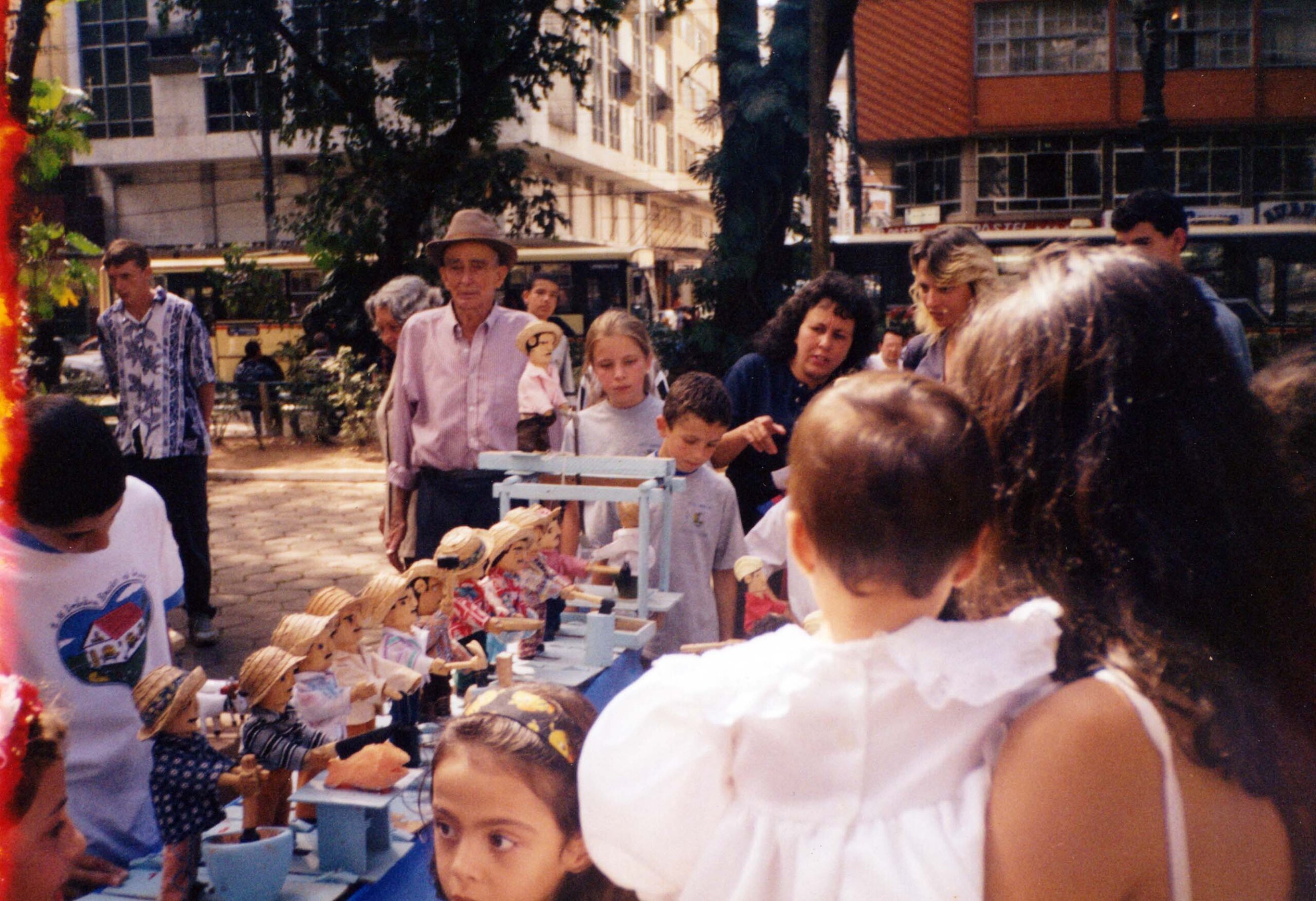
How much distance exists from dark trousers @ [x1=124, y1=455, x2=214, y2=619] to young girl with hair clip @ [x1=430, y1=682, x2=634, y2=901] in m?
3.92

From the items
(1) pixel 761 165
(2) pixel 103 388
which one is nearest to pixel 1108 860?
(1) pixel 761 165

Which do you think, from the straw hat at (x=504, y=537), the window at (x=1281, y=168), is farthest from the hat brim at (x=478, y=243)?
the window at (x=1281, y=168)

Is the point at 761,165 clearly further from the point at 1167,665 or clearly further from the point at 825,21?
the point at 1167,665

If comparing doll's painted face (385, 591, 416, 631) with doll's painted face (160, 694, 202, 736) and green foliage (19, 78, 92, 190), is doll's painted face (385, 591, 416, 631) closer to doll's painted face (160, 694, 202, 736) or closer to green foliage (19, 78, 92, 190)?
doll's painted face (160, 694, 202, 736)

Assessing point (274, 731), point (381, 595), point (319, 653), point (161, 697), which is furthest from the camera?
point (381, 595)

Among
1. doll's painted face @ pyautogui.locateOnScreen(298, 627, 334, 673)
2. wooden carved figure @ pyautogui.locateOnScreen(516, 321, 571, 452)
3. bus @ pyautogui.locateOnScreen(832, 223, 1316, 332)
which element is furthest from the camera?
bus @ pyautogui.locateOnScreen(832, 223, 1316, 332)

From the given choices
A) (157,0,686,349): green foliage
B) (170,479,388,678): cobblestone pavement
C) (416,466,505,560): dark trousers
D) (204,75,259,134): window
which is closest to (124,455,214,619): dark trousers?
(170,479,388,678): cobblestone pavement

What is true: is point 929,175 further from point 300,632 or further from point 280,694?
point 280,694

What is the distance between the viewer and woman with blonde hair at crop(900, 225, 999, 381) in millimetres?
3609

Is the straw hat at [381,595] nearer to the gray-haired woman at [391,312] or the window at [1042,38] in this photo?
the gray-haired woman at [391,312]

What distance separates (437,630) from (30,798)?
3.20 ft

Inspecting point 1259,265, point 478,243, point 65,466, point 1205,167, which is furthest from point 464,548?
point 1205,167

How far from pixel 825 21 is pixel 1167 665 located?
790cm

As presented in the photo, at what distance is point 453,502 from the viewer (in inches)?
147
